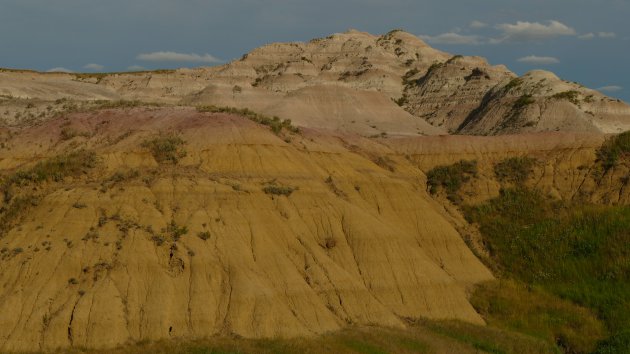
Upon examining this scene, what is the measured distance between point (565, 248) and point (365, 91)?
5457cm

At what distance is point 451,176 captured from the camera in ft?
195

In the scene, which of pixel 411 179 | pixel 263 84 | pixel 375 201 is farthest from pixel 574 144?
pixel 263 84

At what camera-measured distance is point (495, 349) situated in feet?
124

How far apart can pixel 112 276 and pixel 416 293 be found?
1741 centimetres

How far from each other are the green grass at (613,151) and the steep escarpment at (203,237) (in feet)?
47.4

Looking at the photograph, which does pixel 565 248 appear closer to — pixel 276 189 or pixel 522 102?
A: pixel 276 189

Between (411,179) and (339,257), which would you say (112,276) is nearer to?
(339,257)

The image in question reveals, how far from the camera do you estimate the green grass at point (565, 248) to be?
147 ft

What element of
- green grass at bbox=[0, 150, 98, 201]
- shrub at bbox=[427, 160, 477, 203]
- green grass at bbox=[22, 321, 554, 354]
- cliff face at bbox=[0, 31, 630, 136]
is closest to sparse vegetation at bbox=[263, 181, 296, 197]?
green grass at bbox=[0, 150, 98, 201]

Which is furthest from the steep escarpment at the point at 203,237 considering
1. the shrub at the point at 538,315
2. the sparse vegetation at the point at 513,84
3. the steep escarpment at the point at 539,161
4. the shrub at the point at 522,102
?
the sparse vegetation at the point at 513,84

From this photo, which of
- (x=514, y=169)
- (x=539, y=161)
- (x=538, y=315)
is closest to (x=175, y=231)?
(x=538, y=315)

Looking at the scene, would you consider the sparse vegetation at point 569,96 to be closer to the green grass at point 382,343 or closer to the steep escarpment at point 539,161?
the steep escarpment at point 539,161

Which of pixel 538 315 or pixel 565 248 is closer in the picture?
pixel 538 315

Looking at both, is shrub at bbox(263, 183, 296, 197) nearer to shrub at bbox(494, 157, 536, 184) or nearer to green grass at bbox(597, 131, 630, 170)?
shrub at bbox(494, 157, 536, 184)
